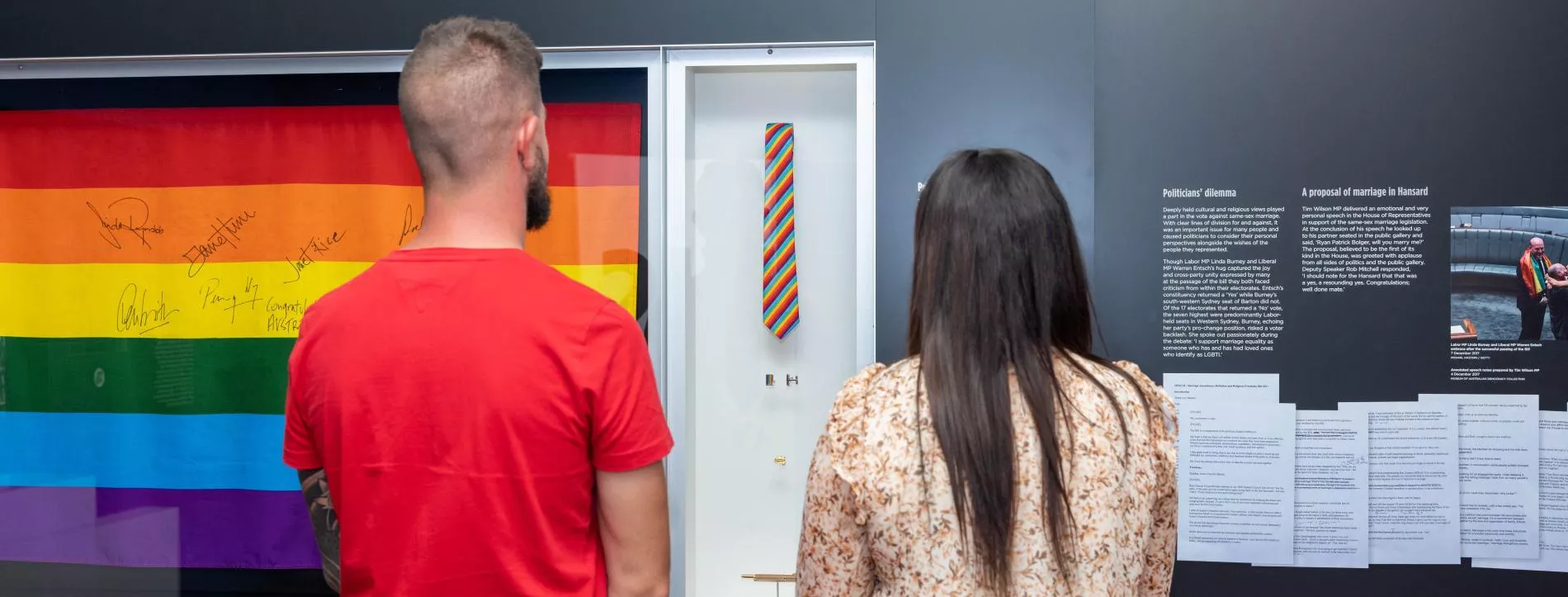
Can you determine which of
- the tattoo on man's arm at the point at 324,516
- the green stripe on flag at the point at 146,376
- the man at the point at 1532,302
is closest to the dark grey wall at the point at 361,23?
the green stripe on flag at the point at 146,376

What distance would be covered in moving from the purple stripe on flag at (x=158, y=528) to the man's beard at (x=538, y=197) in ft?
5.32

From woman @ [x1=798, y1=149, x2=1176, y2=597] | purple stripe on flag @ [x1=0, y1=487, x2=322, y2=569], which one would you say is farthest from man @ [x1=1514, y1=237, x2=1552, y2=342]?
purple stripe on flag @ [x1=0, y1=487, x2=322, y2=569]

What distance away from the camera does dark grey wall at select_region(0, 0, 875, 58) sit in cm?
238

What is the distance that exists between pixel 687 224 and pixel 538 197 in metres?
1.10

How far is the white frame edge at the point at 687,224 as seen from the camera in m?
2.38

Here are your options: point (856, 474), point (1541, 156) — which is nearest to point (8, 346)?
point (856, 474)

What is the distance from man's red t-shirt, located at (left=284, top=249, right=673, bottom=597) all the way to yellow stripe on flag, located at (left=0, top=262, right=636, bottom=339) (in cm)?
125

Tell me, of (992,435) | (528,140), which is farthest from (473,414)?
(992,435)

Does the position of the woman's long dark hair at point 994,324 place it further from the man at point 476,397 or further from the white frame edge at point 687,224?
the white frame edge at point 687,224

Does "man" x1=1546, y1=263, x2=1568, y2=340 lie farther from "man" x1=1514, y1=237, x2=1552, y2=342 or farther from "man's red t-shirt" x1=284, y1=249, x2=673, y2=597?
"man's red t-shirt" x1=284, y1=249, x2=673, y2=597

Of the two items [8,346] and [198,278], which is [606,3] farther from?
[8,346]

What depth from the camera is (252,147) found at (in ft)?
8.34

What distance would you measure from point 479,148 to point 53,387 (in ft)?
7.11

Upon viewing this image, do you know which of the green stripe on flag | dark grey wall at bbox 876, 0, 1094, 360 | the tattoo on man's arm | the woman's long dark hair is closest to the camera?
the woman's long dark hair
